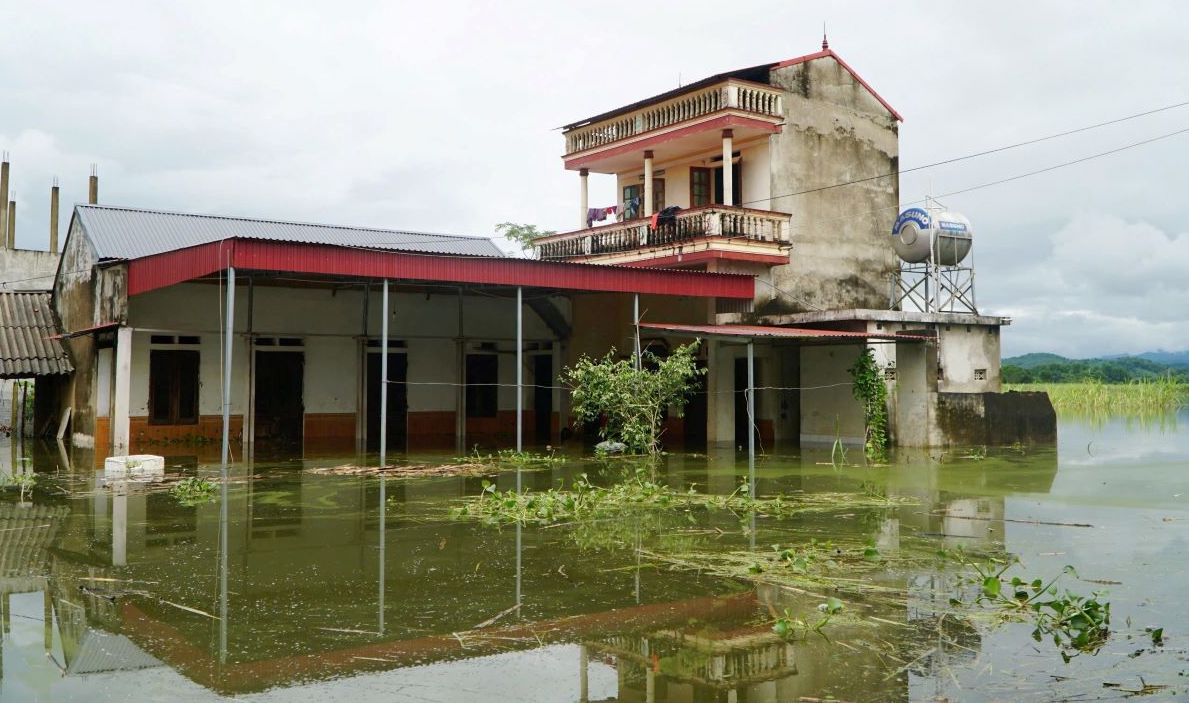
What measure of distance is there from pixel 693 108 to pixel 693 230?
→ 2786 mm

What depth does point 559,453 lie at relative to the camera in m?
17.3

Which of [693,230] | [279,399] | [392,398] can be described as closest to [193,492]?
[279,399]

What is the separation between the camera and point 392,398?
68.8 ft

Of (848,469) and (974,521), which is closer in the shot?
(974,521)

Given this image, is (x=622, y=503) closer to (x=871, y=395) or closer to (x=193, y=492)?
(x=193, y=492)

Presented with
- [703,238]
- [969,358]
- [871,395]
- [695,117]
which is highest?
[695,117]

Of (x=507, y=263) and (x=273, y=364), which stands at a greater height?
(x=507, y=263)

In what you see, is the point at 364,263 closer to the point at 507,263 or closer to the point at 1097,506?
the point at 507,263

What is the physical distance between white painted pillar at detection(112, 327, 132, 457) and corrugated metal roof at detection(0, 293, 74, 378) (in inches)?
129

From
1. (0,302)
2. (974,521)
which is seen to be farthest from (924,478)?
(0,302)

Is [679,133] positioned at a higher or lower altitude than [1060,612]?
higher

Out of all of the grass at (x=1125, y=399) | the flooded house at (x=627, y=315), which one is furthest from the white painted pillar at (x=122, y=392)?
the grass at (x=1125, y=399)

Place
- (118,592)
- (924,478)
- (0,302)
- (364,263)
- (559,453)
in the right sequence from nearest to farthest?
(118,592)
(924,478)
(364,263)
(559,453)
(0,302)

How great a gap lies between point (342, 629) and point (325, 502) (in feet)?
18.1
